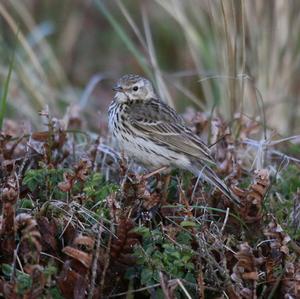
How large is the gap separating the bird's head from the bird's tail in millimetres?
875

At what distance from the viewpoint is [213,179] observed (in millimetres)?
4867

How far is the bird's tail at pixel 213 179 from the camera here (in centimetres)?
460

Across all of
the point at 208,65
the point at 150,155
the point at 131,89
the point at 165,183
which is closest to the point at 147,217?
the point at 165,183

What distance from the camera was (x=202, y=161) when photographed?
524 cm

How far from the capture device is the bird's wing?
211 inches

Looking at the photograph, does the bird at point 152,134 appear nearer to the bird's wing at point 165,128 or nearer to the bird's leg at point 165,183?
the bird's wing at point 165,128

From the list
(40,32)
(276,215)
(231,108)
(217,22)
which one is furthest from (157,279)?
(40,32)

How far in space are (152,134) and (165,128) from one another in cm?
11

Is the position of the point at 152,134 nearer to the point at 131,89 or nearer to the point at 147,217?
the point at 131,89

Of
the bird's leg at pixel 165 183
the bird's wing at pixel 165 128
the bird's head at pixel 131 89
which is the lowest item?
the bird's leg at pixel 165 183

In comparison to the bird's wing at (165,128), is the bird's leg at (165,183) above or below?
below

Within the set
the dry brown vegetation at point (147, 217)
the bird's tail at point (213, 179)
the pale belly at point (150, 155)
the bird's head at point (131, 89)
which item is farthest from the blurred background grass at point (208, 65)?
the bird's tail at point (213, 179)

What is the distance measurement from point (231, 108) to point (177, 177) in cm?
118

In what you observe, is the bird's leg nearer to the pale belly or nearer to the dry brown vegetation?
the dry brown vegetation
